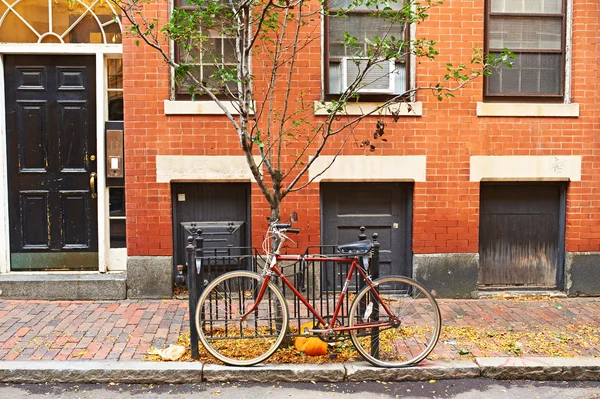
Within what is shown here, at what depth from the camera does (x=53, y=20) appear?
22.7ft

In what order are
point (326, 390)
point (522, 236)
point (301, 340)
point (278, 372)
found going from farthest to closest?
point (522, 236) < point (301, 340) < point (278, 372) < point (326, 390)

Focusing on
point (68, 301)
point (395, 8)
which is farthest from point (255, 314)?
point (395, 8)

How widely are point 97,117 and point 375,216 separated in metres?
3.88

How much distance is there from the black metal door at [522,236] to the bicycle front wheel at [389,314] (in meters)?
2.55

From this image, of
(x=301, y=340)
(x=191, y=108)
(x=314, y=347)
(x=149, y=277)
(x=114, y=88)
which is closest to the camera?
(x=314, y=347)

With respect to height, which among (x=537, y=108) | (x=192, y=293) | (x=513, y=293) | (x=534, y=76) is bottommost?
(x=513, y=293)

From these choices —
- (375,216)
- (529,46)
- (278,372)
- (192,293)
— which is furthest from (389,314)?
(529,46)

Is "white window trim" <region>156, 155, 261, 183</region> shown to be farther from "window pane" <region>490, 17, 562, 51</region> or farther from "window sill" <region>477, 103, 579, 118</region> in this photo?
"window pane" <region>490, 17, 562, 51</region>

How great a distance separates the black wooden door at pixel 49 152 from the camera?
6.95 m

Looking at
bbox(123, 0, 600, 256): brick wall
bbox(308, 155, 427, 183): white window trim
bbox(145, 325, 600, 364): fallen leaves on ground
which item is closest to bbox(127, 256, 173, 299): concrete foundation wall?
bbox(123, 0, 600, 256): brick wall

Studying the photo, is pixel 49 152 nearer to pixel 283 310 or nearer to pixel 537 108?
pixel 283 310

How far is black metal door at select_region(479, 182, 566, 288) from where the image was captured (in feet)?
23.8

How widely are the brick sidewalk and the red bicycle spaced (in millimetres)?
603

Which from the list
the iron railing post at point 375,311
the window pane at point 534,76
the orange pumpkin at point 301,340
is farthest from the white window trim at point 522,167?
the orange pumpkin at point 301,340
